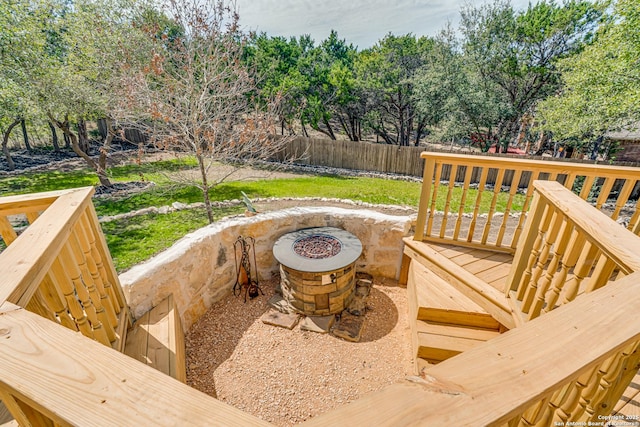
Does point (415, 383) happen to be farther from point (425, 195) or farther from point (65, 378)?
point (425, 195)

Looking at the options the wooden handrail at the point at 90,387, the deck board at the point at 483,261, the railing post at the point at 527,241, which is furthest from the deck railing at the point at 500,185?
the wooden handrail at the point at 90,387

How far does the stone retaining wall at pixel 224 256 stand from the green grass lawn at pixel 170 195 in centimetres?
112

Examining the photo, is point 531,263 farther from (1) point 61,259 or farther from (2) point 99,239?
(2) point 99,239

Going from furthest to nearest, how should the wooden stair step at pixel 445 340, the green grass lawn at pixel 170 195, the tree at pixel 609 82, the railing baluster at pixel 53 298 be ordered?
the tree at pixel 609 82 → the green grass lawn at pixel 170 195 → the wooden stair step at pixel 445 340 → the railing baluster at pixel 53 298

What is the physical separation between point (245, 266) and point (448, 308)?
115 inches

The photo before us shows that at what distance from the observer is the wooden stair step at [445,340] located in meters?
2.78

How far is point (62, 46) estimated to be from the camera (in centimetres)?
855

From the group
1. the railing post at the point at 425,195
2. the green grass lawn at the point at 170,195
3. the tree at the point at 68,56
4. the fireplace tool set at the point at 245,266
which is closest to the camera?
the railing post at the point at 425,195

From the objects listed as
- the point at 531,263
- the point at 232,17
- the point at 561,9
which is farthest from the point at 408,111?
the point at 531,263

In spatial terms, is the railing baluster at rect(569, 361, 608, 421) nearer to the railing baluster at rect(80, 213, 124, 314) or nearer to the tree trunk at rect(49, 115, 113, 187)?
the railing baluster at rect(80, 213, 124, 314)

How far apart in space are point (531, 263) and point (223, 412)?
250cm

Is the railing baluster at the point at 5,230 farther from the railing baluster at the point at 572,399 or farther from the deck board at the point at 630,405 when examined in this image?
the deck board at the point at 630,405

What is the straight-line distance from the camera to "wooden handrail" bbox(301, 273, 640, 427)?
2.08 feet

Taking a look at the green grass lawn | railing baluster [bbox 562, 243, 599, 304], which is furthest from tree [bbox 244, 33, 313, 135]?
railing baluster [bbox 562, 243, 599, 304]
